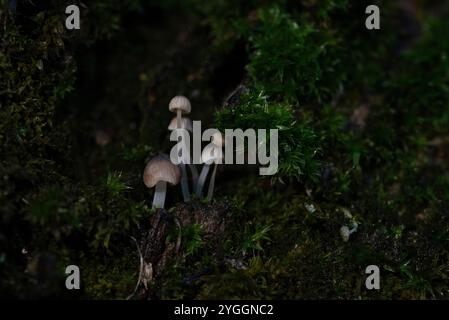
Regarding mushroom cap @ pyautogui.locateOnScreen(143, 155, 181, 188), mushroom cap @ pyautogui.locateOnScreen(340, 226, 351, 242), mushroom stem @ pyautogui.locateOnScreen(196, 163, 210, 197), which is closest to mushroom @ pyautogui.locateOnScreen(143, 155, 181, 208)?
mushroom cap @ pyautogui.locateOnScreen(143, 155, 181, 188)

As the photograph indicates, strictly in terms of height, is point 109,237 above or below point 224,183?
below

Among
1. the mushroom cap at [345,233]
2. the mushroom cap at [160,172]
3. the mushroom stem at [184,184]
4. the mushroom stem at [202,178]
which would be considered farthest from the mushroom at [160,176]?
the mushroom cap at [345,233]

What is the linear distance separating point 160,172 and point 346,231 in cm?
124

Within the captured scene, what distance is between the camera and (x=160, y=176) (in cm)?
283

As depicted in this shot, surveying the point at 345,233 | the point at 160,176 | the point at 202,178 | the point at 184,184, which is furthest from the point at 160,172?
the point at 345,233

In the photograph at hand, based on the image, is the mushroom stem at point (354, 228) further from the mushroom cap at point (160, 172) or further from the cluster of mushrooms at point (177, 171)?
the mushroom cap at point (160, 172)

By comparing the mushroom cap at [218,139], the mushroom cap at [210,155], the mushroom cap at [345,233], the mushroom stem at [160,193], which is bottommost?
the mushroom cap at [345,233]

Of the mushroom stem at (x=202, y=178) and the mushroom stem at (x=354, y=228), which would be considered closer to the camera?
the mushroom stem at (x=354, y=228)

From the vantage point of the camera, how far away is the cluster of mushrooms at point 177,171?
2.85 m

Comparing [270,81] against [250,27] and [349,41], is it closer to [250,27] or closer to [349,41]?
[250,27]

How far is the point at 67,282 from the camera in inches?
100

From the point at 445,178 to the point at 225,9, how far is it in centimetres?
230

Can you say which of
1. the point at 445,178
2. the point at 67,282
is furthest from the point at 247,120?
the point at 445,178

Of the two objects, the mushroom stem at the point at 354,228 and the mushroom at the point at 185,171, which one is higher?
the mushroom at the point at 185,171
